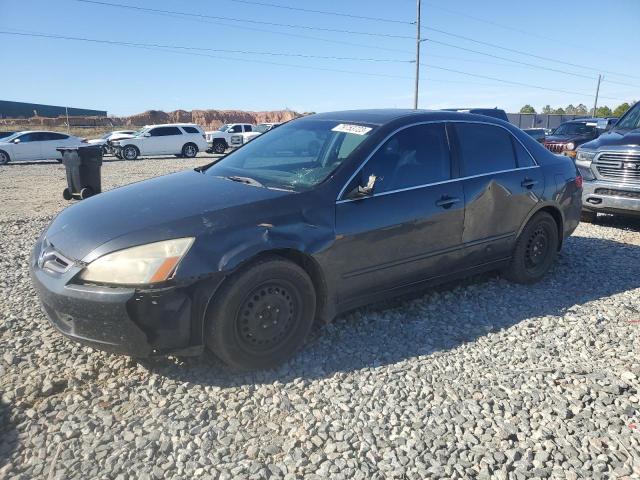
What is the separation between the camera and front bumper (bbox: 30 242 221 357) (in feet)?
8.82

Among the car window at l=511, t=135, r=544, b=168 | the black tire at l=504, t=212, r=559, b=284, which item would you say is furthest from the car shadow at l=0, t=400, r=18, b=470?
the car window at l=511, t=135, r=544, b=168

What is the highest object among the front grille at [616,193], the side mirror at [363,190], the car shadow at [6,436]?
the side mirror at [363,190]

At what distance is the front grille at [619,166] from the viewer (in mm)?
6691

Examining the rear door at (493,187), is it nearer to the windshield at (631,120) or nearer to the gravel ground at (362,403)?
the gravel ground at (362,403)

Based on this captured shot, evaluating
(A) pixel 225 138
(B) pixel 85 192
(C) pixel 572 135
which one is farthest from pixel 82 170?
(A) pixel 225 138

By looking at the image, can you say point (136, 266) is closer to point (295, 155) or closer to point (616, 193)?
point (295, 155)

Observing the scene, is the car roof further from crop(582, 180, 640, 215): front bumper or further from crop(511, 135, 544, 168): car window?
crop(582, 180, 640, 215): front bumper

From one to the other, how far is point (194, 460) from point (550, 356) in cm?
249

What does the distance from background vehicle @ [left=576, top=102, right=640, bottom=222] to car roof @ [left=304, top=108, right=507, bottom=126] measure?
11.2 ft

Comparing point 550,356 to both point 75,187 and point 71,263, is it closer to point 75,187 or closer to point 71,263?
point 71,263

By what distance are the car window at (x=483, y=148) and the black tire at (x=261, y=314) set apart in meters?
1.90

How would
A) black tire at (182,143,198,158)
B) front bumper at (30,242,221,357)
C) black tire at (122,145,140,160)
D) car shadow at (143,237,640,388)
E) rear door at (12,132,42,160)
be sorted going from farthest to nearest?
1. black tire at (182,143,198,158)
2. black tire at (122,145,140,160)
3. rear door at (12,132,42,160)
4. car shadow at (143,237,640,388)
5. front bumper at (30,242,221,357)

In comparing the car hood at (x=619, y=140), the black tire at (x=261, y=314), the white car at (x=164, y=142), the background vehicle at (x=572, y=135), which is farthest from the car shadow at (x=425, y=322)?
the white car at (x=164, y=142)

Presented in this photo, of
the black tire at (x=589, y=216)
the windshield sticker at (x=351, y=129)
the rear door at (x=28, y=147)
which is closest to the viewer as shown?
the windshield sticker at (x=351, y=129)
